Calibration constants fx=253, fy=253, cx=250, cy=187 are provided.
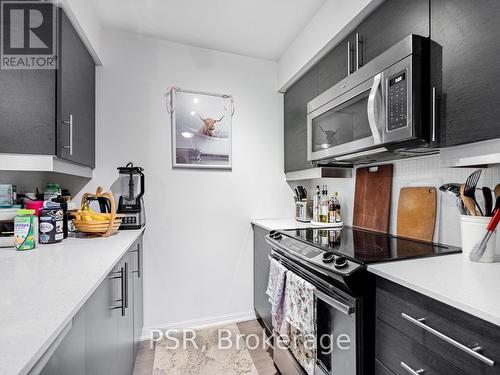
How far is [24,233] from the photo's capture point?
1221 millimetres

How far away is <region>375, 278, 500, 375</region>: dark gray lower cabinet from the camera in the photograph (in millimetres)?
631

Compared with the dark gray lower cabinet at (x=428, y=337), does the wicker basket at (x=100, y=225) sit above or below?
above

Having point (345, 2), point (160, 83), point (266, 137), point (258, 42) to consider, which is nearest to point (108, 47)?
point (160, 83)

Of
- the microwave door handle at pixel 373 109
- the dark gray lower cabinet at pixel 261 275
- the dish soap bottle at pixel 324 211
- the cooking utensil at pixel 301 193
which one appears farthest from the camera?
the cooking utensil at pixel 301 193

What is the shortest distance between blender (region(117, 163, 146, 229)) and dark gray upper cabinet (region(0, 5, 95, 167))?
46cm

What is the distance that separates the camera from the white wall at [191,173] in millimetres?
2045

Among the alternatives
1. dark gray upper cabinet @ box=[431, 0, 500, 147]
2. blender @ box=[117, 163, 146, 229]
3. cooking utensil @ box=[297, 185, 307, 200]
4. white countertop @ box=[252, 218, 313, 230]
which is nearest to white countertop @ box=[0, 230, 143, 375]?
blender @ box=[117, 163, 146, 229]

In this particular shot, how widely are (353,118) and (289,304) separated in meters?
1.10

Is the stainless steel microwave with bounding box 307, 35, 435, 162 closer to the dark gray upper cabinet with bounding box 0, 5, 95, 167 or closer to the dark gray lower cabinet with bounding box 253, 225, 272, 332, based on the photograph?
the dark gray lower cabinet with bounding box 253, 225, 272, 332

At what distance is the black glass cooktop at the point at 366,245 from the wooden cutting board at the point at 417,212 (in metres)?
0.05

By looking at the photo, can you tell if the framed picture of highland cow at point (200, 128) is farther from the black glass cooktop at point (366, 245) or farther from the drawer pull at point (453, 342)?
the drawer pull at point (453, 342)

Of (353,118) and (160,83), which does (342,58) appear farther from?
(160,83)

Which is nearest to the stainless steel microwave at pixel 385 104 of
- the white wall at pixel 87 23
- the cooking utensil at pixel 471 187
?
the cooking utensil at pixel 471 187

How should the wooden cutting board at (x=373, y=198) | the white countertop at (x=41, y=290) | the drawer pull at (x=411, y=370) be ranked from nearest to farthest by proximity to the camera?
the white countertop at (x=41, y=290)
the drawer pull at (x=411, y=370)
the wooden cutting board at (x=373, y=198)
